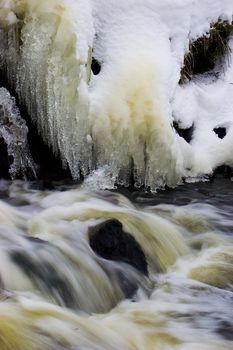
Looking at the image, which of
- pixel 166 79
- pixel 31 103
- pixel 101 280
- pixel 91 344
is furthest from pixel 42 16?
pixel 91 344

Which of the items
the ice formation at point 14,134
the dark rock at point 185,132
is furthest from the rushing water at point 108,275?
the dark rock at point 185,132

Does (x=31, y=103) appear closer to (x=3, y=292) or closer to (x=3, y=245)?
(x=3, y=245)

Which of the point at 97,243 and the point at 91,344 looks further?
the point at 97,243

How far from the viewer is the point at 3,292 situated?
2514 millimetres

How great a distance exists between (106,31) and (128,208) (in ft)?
5.25

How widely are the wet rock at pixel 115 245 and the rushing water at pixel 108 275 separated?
0.08ft

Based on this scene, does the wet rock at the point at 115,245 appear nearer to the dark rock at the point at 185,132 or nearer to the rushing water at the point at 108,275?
the rushing water at the point at 108,275

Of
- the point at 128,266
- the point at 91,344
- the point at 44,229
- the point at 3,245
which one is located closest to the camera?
the point at 91,344

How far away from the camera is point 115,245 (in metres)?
3.27

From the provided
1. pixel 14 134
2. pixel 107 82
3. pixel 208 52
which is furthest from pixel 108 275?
pixel 208 52

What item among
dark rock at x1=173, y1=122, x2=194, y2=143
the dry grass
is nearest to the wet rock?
dark rock at x1=173, y1=122, x2=194, y2=143

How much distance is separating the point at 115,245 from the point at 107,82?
174 centimetres

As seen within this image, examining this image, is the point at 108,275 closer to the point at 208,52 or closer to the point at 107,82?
the point at 107,82

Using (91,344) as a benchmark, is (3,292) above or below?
above
